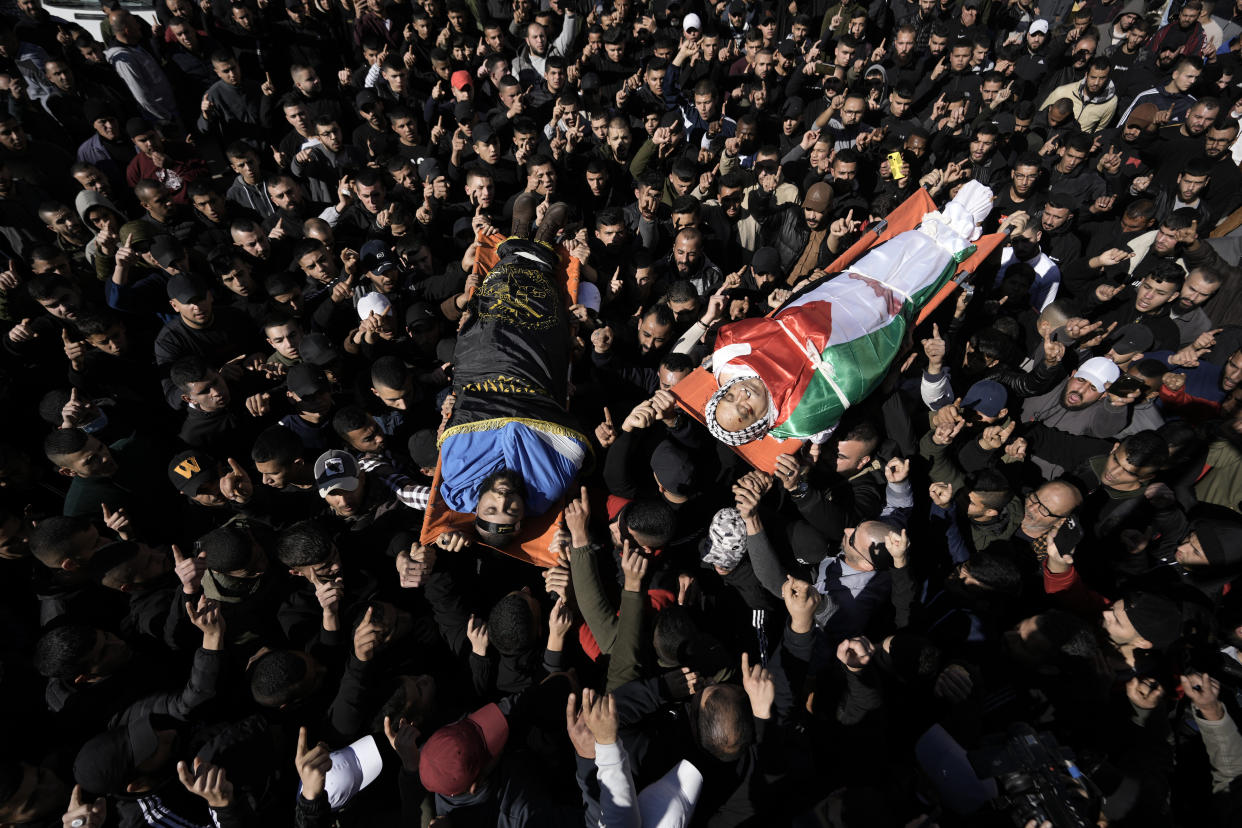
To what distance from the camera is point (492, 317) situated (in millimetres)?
4332

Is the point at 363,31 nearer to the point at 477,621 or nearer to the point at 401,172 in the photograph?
the point at 401,172

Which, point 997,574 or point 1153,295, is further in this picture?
point 1153,295

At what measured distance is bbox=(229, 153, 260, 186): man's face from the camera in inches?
221

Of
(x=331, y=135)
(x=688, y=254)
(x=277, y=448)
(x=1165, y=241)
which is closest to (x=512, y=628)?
(x=277, y=448)

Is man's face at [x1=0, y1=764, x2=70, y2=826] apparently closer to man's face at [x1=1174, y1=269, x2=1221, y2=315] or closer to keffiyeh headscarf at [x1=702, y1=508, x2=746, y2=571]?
keffiyeh headscarf at [x1=702, y1=508, x2=746, y2=571]

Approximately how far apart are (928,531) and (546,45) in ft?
25.5

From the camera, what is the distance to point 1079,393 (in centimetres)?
404

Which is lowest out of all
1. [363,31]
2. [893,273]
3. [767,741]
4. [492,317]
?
[767,741]

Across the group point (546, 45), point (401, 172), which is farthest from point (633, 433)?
point (546, 45)

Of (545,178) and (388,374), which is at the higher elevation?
(545,178)

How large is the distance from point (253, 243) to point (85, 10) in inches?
256

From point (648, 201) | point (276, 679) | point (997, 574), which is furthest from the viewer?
point (648, 201)

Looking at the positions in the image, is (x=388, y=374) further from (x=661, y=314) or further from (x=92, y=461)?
(x=661, y=314)

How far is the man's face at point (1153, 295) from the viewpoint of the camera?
4.56 metres
